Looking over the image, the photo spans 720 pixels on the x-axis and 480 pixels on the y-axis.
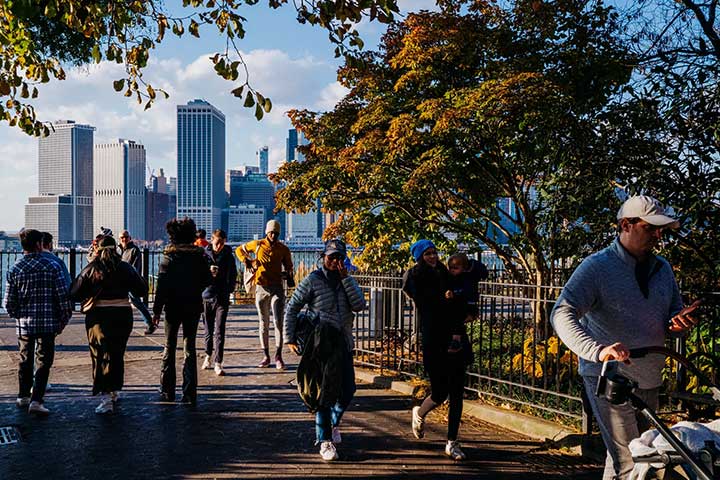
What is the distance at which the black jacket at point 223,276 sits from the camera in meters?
9.48

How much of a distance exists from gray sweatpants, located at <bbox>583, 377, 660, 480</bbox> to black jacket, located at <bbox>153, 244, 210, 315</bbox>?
5.03m

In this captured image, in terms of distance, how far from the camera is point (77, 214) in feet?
598

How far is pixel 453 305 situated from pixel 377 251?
18.1 feet

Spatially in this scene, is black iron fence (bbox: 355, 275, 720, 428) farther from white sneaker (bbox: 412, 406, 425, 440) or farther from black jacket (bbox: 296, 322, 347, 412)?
black jacket (bbox: 296, 322, 347, 412)

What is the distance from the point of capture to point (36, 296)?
7383 millimetres

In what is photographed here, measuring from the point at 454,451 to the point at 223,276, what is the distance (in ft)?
15.3

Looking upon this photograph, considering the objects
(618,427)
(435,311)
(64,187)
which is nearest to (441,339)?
(435,311)

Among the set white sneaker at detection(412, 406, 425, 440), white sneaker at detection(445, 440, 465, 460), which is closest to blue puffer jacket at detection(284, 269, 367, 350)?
white sneaker at detection(412, 406, 425, 440)

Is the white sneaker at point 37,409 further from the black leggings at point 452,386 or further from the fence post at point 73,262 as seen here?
the fence post at point 73,262

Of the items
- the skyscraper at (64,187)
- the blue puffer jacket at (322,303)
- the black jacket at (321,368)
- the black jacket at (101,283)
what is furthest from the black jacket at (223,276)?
the skyscraper at (64,187)

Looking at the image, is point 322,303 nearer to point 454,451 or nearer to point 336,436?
point 336,436

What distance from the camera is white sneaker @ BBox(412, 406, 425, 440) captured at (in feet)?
20.9

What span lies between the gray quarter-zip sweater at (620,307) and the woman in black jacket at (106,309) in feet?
16.9

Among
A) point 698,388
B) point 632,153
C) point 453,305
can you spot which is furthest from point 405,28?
point 698,388
